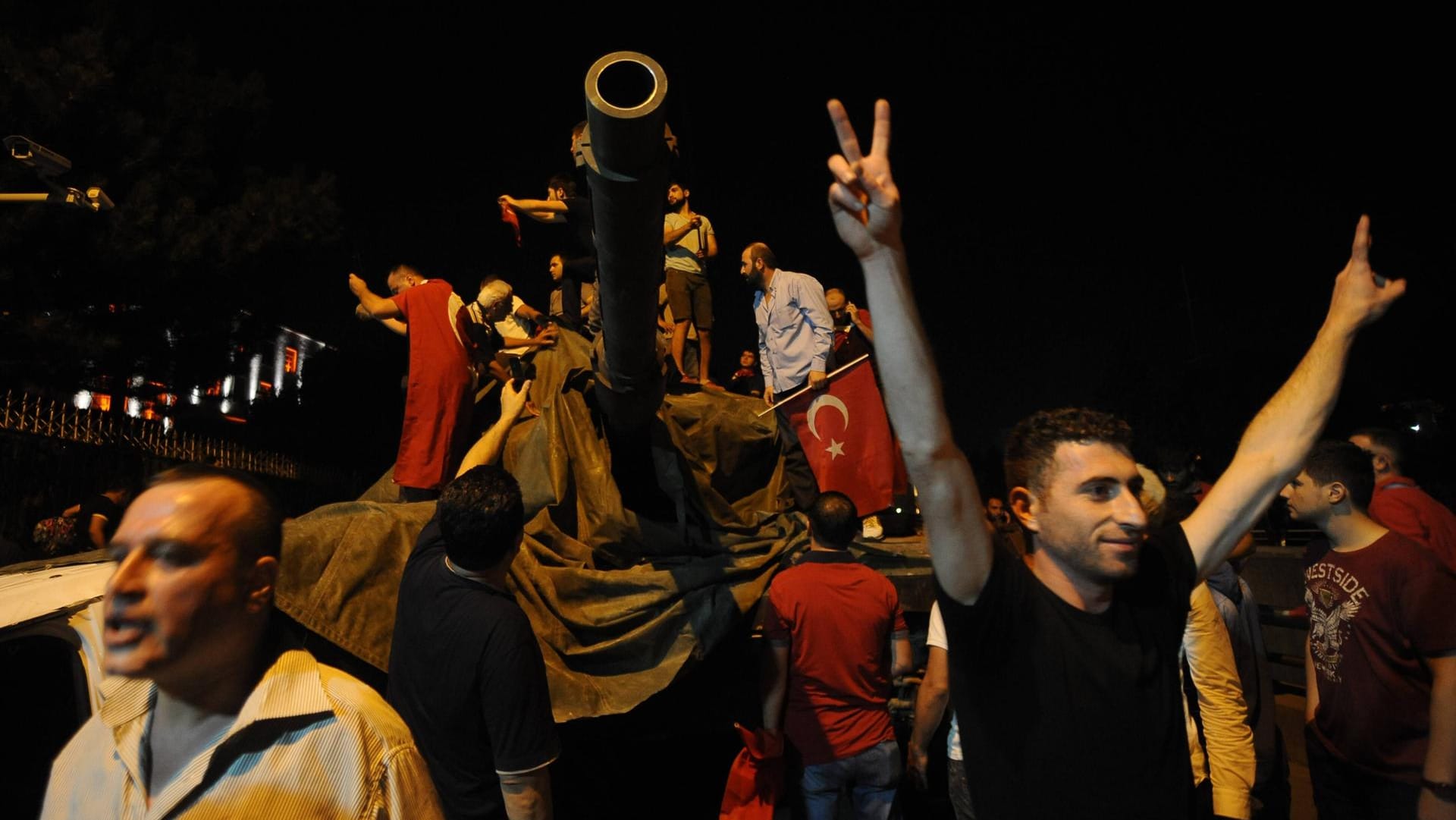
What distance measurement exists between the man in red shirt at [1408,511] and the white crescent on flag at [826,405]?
2.96 m

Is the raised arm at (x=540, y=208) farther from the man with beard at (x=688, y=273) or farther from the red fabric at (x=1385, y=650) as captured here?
the red fabric at (x=1385, y=650)

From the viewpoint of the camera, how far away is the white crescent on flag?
243 inches

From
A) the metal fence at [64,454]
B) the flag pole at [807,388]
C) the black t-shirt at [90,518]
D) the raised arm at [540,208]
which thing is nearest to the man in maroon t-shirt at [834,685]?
the flag pole at [807,388]

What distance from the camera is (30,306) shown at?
48.9 feet

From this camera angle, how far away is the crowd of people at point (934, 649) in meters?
1.57

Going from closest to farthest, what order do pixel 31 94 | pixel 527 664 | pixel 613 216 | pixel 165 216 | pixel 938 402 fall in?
pixel 938 402 < pixel 527 664 < pixel 613 216 < pixel 31 94 < pixel 165 216

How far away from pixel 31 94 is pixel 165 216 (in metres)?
2.76

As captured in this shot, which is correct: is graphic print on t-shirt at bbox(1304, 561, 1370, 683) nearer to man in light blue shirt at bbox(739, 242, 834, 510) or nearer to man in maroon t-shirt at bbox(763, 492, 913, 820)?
man in maroon t-shirt at bbox(763, 492, 913, 820)

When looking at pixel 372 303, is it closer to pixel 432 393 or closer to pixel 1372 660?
pixel 432 393

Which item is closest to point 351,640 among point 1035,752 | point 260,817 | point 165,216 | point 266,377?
point 260,817

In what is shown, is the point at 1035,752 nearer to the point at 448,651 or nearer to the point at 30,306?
the point at 448,651

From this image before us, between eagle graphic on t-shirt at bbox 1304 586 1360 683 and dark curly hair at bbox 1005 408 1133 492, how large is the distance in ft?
6.09

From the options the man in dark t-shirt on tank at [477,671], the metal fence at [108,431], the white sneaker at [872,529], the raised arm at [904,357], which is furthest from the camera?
the metal fence at [108,431]

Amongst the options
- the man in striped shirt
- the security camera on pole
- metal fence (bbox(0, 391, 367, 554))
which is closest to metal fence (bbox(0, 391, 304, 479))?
metal fence (bbox(0, 391, 367, 554))
